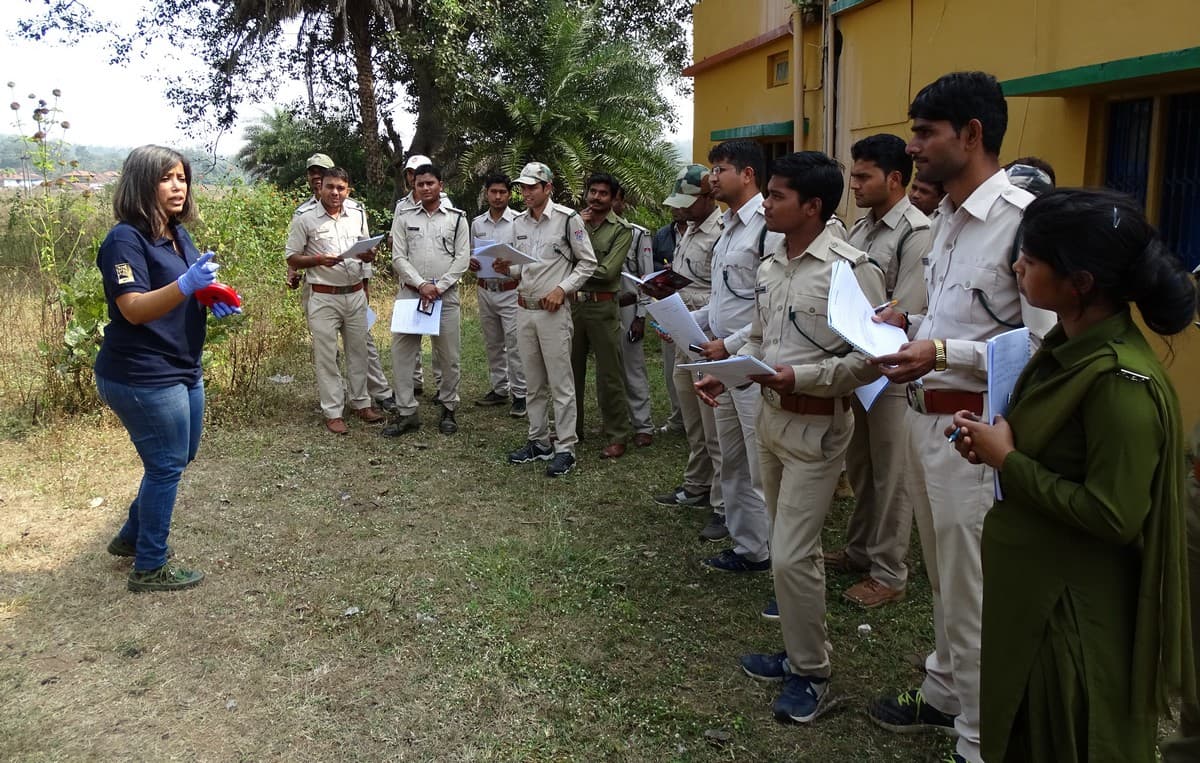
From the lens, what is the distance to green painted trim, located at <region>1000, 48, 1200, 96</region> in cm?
412

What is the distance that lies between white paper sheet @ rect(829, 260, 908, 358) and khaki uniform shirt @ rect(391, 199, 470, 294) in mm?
4677

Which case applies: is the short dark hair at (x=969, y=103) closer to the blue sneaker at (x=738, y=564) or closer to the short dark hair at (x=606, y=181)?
the blue sneaker at (x=738, y=564)

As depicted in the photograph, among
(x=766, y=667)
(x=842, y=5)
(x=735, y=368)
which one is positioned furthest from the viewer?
(x=842, y=5)

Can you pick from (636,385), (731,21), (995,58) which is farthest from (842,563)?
(731,21)

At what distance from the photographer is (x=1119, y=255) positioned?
1731 mm

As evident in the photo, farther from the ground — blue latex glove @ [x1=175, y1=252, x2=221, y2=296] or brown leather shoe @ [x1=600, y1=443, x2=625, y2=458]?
blue latex glove @ [x1=175, y1=252, x2=221, y2=296]

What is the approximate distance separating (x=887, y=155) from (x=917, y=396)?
1515 millimetres

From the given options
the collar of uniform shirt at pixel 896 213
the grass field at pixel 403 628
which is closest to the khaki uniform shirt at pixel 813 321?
the collar of uniform shirt at pixel 896 213

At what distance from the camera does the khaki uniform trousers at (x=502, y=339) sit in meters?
7.58

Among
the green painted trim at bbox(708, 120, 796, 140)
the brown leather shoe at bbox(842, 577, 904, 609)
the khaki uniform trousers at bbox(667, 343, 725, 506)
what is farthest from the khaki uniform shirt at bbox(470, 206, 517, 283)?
the brown leather shoe at bbox(842, 577, 904, 609)

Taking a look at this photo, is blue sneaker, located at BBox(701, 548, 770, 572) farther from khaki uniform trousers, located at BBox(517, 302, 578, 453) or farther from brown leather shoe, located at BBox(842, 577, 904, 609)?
khaki uniform trousers, located at BBox(517, 302, 578, 453)

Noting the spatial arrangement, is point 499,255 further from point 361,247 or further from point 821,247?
point 821,247

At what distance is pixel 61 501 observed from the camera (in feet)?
17.1

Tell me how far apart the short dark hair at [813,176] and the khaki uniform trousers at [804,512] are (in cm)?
75
